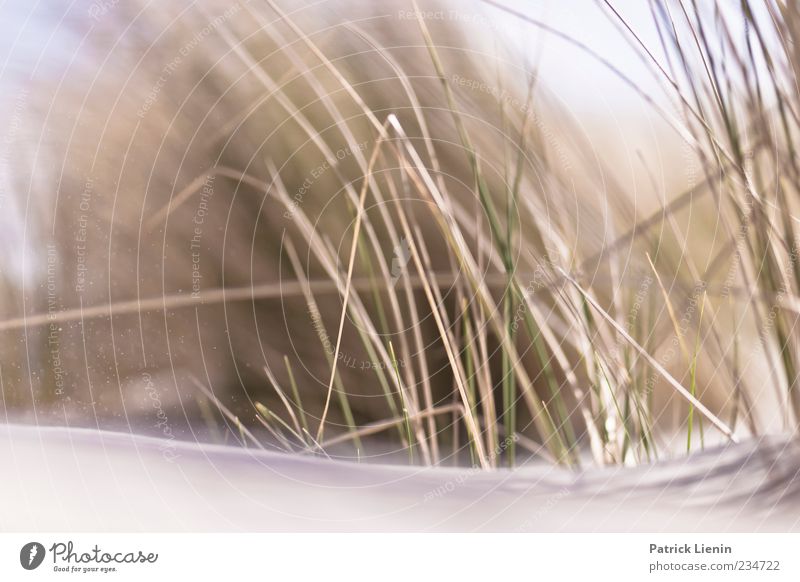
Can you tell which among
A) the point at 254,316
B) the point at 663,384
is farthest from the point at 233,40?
the point at 663,384

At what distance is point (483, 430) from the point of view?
1.79 feet

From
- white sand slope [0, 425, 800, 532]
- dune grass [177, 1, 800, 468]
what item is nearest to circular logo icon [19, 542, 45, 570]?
white sand slope [0, 425, 800, 532]

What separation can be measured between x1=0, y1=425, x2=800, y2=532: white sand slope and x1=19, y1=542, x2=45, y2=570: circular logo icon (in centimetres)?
2

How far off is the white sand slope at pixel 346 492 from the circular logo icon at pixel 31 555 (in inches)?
0.6

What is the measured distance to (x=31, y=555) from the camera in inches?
20.5

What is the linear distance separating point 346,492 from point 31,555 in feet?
0.86

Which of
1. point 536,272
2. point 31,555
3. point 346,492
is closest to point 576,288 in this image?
point 536,272

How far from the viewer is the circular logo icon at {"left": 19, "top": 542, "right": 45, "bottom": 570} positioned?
519 mm

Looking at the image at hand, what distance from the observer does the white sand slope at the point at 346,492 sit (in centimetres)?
53

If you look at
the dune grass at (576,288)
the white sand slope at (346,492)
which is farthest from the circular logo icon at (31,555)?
the dune grass at (576,288)

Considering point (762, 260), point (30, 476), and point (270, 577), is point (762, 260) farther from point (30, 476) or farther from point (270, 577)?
point (30, 476)

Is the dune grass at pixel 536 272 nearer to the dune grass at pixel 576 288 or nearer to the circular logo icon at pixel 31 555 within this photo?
the dune grass at pixel 576 288

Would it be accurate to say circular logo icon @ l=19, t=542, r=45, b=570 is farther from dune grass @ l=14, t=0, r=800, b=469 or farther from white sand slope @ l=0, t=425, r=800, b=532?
dune grass @ l=14, t=0, r=800, b=469

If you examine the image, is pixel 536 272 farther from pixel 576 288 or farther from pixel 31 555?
pixel 31 555
